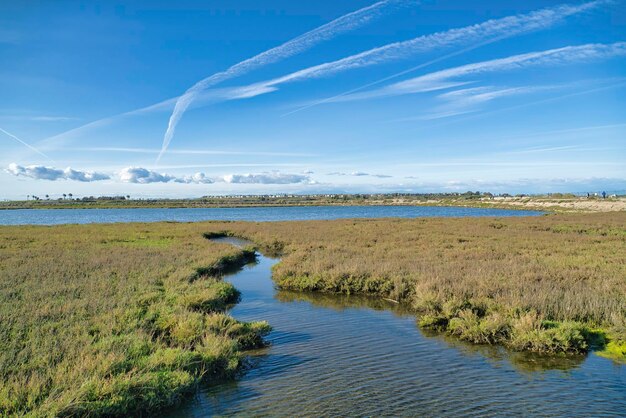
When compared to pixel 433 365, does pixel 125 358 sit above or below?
above

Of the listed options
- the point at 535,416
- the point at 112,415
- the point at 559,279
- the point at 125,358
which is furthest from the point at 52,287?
the point at 559,279

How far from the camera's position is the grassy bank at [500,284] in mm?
11914

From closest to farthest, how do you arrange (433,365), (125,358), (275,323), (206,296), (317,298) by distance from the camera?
Answer: (125,358) → (433,365) → (275,323) → (206,296) → (317,298)

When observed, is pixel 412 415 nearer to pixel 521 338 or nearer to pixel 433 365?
pixel 433 365

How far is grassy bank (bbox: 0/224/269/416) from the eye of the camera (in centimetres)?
783

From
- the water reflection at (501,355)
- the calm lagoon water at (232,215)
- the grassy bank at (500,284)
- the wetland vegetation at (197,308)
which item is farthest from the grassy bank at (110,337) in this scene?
the calm lagoon water at (232,215)

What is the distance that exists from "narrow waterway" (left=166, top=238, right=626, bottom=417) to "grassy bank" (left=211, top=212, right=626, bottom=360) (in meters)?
0.98

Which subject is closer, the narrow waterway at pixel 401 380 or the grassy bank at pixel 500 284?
the narrow waterway at pixel 401 380

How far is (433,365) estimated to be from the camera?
10.5m

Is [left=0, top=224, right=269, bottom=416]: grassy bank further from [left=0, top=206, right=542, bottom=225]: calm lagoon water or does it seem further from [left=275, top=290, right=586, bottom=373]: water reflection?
[left=0, top=206, right=542, bottom=225]: calm lagoon water

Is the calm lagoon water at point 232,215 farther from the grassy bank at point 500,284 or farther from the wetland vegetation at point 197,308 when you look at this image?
the wetland vegetation at point 197,308

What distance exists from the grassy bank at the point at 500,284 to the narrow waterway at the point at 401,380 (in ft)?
3.20

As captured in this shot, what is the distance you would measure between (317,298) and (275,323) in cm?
437

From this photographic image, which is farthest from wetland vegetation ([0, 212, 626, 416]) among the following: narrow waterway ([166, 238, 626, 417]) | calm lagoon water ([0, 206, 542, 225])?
calm lagoon water ([0, 206, 542, 225])
